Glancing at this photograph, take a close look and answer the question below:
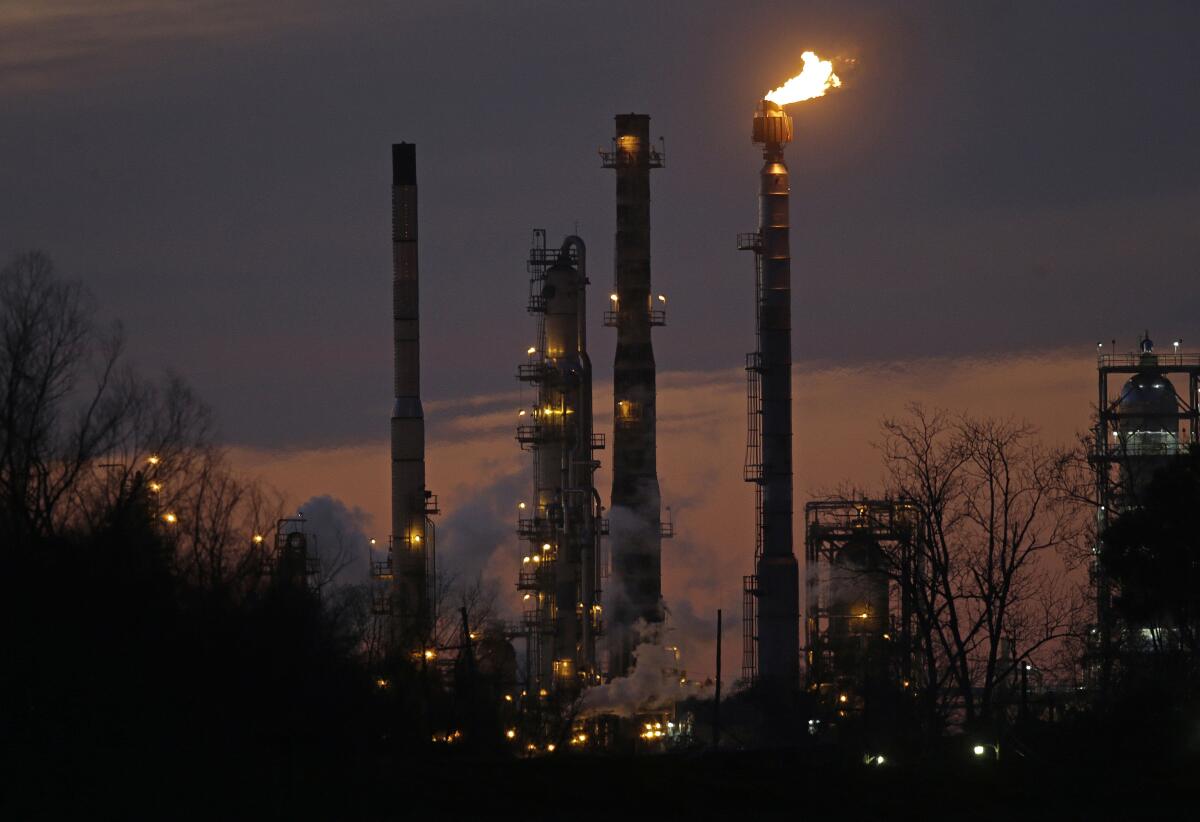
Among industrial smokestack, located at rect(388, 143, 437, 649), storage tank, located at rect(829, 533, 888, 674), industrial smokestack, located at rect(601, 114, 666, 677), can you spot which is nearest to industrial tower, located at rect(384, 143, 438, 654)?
industrial smokestack, located at rect(388, 143, 437, 649)

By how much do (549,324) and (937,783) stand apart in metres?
50.5

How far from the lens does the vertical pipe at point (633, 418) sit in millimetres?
76375

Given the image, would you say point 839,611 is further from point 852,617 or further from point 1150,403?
point 1150,403

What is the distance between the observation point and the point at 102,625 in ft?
123

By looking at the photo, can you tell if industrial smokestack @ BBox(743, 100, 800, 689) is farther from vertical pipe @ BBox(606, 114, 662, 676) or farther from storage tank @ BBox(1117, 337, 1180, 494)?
storage tank @ BBox(1117, 337, 1180, 494)

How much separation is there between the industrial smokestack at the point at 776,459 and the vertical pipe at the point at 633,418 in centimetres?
387

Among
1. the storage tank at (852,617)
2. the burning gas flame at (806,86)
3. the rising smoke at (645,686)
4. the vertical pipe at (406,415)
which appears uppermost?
the burning gas flame at (806,86)

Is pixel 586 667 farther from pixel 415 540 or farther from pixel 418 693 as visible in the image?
pixel 418 693

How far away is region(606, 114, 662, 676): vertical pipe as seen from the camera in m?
76.4

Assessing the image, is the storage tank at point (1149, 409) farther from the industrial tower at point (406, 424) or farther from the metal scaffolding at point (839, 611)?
the industrial tower at point (406, 424)

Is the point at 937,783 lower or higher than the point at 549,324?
lower

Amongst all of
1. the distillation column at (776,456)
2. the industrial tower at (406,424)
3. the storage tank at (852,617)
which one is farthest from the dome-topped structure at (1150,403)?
the industrial tower at (406,424)

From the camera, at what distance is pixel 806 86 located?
80.2 meters

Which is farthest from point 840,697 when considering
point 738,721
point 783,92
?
point 783,92
